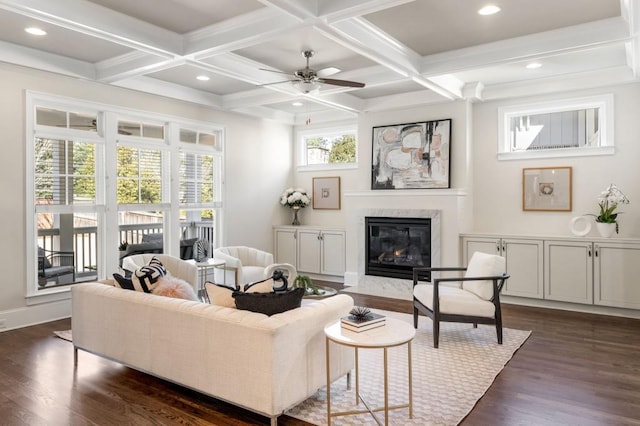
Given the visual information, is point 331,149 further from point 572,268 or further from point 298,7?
point 298,7

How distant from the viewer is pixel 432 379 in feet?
11.3

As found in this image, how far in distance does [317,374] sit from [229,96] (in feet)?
16.4

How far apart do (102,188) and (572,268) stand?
590cm

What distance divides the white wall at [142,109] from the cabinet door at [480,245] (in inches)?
136

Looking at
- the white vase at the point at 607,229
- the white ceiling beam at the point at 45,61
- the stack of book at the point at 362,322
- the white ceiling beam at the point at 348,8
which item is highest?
the white ceiling beam at the point at 45,61

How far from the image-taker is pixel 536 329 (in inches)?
190

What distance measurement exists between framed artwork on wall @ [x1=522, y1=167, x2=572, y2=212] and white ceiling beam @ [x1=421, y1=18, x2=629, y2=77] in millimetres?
2037

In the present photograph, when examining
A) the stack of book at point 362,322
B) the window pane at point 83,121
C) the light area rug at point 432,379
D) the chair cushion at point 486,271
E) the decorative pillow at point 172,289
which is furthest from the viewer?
the window pane at point 83,121

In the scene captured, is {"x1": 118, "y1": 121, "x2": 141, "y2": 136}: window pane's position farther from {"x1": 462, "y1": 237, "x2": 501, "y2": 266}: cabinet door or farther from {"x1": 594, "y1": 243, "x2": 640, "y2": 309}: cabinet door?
{"x1": 594, "y1": 243, "x2": 640, "y2": 309}: cabinet door

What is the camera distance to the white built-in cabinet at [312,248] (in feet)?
24.9

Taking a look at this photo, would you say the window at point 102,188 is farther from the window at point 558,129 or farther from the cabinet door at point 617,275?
the cabinet door at point 617,275

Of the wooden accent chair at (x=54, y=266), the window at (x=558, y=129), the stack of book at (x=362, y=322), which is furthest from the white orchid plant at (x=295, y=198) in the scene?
the stack of book at (x=362, y=322)

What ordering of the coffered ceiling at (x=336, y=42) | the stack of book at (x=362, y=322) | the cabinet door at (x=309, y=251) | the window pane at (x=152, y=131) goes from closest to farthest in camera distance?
the stack of book at (x=362, y=322), the coffered ceiling at (x=336, y=42), the window pane at (x=152, y=131), the cabinet door at (x=309, y=251)

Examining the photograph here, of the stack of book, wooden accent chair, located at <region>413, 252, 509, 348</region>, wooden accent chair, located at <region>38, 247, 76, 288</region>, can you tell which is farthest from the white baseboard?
wooden accent chair, located at <region>413, 252, 509, 348</region>
